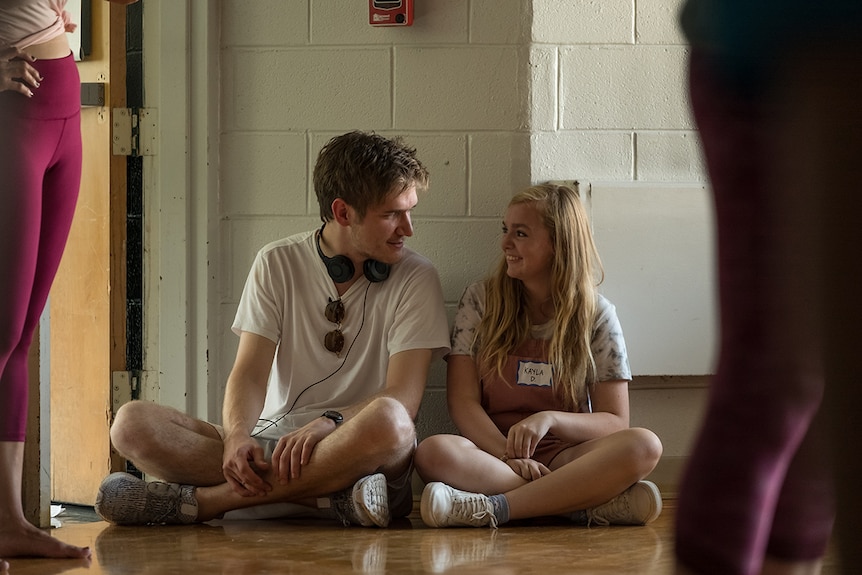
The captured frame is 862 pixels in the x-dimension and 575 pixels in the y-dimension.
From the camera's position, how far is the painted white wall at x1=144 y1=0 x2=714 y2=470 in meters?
2.68

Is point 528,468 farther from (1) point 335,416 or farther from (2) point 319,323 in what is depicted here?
(2) point 319,323

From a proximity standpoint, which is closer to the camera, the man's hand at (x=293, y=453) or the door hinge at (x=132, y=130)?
the man's hand at (x=293, y=453)

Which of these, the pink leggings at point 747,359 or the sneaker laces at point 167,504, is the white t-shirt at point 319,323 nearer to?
the sneaker laces at point 167,504

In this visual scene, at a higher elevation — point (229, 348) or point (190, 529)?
point (229, 348)

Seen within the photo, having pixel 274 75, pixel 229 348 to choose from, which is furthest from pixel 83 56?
pixel 229 348

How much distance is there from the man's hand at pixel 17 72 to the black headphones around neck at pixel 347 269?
0.95 meters

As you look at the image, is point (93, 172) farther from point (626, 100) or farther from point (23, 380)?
point (626, 100)

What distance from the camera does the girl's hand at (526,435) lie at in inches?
91.2

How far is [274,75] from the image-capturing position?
2.74m

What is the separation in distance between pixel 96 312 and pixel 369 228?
0.83m

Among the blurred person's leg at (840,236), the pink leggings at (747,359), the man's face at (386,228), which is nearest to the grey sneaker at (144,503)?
the man's face at (386,228)

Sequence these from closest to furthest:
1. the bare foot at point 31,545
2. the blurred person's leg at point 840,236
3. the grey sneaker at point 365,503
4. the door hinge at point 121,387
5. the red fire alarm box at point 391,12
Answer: the blurred person's leg at point 840,236 < the bare foot at point 31,545 < the grey sneaker at point 365,503 < the red fire alarm box at point 391,12 < the door hinge at point 121,387

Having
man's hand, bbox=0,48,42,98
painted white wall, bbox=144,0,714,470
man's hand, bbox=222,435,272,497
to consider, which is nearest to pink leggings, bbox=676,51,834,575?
man's hand, bbox=0,48,42,98

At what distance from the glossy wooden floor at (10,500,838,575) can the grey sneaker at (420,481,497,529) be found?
21 millimetres
